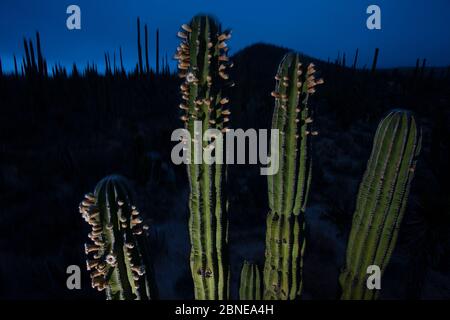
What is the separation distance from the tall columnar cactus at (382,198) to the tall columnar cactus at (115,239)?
6.38ft

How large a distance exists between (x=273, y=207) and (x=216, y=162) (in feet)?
2.44

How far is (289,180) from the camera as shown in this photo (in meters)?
2.38

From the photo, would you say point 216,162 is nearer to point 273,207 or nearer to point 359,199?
point 273,207

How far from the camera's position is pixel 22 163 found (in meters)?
7.38

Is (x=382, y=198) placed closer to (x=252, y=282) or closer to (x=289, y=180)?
(x=289, y=180)

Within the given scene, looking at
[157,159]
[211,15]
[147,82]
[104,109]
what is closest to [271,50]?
[147,82]

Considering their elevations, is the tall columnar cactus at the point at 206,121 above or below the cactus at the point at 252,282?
above

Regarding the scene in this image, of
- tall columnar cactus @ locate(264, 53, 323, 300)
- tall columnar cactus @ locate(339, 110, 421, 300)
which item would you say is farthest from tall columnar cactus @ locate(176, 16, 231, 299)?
tall columnar cactus @ locate(339, 110, 421, 300)

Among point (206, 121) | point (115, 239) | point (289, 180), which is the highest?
point (206, 121)

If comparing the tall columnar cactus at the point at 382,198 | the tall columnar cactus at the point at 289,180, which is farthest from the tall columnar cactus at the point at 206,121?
the tall columnar cactus at the point at 382,198

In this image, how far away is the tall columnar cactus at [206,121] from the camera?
6.79 ft

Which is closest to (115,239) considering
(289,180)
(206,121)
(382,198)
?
(206,121)

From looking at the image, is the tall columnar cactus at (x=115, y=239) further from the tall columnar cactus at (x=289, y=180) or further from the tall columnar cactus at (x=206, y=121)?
the tall columnar cactus at (x=289, y=180)

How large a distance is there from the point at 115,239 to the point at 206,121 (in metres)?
1.13
